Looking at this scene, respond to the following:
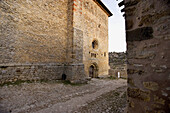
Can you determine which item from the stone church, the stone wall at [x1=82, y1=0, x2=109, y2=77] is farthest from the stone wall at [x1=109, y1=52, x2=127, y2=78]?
the stone church

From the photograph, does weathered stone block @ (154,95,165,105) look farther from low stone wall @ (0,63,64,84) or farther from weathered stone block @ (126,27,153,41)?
low stone wall @ (0,63,64,84)

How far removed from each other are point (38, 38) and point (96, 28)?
6.25m

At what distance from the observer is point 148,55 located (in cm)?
140

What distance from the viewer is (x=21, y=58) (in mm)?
4855

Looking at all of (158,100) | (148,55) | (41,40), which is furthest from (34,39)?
(158,100)

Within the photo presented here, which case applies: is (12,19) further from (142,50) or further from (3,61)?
(142,50)

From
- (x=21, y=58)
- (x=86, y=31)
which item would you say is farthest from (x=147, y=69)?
(x=86, y=31)

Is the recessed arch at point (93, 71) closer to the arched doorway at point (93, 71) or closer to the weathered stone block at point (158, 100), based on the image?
the arched doorway at point (93, 71)

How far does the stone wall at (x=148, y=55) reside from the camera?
125 cm

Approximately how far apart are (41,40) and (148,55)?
5800 mm

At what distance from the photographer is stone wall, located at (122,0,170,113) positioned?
4.09ft

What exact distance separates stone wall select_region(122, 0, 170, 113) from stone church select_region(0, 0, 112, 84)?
4708 millimetres

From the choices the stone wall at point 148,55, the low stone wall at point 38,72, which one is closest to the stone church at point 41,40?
the low stone wall at point 38,72

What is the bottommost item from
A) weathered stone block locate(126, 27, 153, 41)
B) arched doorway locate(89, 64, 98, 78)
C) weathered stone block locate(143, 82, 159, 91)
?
arched doorway locate(89, 64, 98, 78)
